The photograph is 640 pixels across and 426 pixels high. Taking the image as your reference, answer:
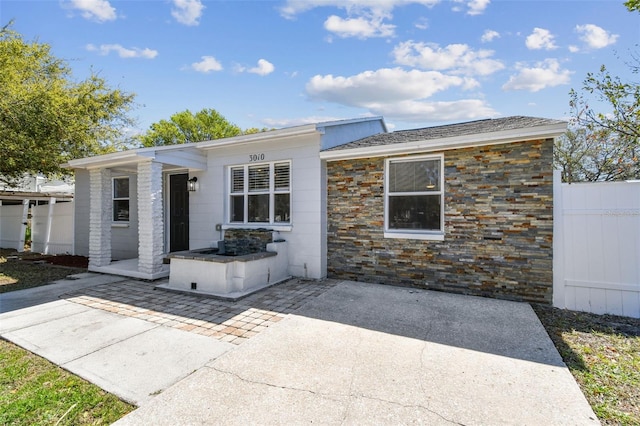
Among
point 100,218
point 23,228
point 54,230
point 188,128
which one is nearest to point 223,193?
point 100,218

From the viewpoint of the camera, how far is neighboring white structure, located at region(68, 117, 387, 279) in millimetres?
7320

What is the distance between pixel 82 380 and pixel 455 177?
6433 millimetres

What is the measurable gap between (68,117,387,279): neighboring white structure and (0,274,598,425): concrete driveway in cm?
Answer: 248

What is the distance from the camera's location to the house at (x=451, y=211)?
5.47m

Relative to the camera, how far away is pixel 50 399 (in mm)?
2756

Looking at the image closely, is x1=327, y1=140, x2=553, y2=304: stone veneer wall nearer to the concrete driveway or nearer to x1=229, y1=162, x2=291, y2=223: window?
the concrete driveway

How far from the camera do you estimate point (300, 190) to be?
7465 millimetres

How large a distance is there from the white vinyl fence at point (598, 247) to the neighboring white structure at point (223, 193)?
4664mm

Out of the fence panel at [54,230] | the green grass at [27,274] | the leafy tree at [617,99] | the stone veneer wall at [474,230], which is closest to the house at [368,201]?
the stone veneer wall at [474,230]

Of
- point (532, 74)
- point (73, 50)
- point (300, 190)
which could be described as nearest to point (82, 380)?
point (300, 190)

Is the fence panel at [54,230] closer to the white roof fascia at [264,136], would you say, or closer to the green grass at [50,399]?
the white roof fascia at [264,136]

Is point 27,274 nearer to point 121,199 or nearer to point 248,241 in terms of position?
point 121,199

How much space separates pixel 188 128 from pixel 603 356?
93.8 feet

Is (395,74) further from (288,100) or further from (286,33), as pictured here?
(286,33)
